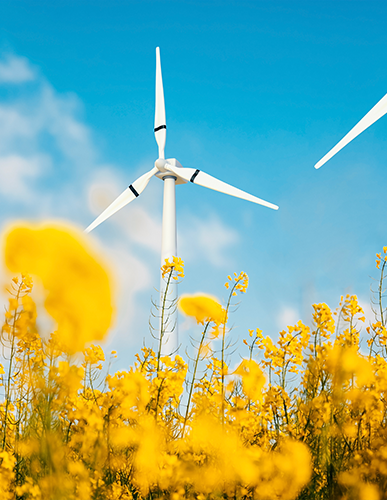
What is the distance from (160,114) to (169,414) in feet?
56.4

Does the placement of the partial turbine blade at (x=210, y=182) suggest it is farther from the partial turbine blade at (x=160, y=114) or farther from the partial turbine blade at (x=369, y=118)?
the partial turbine blade at (x=369, y=118)

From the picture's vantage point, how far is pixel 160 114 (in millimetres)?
19375

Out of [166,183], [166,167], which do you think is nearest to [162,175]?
[166,167]

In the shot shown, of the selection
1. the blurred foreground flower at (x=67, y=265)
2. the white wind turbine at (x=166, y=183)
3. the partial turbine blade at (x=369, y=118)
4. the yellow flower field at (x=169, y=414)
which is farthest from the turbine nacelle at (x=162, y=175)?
the blurred foreground flower at (x=67, y=265)

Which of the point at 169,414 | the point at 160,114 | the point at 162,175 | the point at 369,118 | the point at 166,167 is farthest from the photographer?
the point at 160,114

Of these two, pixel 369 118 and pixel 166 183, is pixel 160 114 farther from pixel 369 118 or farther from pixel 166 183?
pixel 369 118

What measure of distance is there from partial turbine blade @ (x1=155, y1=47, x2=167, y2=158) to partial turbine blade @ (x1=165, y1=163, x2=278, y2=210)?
1.58 meters

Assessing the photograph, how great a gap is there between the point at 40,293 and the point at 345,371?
152 centimetres

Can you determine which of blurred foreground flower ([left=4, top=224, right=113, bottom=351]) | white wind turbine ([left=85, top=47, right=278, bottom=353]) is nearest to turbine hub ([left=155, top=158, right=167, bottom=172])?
white wind turbine ([left=85, top=47, right=278, bottom=353])

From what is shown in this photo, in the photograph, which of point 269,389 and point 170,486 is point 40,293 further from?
point 269,389

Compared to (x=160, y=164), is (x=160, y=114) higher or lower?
higher

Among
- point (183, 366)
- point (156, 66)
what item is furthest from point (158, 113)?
point (183, 366)

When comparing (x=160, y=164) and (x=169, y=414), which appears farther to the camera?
(x=160, y=164)

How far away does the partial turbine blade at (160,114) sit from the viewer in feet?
61.4
